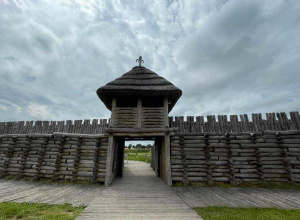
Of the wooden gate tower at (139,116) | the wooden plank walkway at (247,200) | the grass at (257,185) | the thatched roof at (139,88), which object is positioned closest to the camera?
the wooden plank walkway at (247,200)

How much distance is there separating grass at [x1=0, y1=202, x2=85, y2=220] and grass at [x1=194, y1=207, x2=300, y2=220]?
3834 millimetres

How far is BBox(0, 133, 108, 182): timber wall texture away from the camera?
318 inches

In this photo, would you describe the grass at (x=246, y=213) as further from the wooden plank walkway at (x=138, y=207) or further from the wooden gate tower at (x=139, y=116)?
the wooden gate tower at (x=139, y=116)

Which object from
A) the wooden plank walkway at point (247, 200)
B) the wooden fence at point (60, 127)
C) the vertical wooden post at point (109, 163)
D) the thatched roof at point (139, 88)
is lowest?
the wooden plank walkway at point (247, 200)

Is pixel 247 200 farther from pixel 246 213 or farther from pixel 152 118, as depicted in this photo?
pixel 152 118

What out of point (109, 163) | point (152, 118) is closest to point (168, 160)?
point (152, 118)

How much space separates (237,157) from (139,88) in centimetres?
716

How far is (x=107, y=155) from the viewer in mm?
7895

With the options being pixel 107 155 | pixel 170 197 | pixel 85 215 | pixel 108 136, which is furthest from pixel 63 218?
pixel 108 136

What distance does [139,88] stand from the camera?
8.26 meters

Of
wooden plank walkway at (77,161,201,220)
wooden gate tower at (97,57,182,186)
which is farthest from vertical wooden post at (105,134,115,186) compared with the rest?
wooden plank walkway at (77,161,201,220)

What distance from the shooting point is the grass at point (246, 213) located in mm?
3729

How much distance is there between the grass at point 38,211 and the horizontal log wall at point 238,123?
21.4 ft

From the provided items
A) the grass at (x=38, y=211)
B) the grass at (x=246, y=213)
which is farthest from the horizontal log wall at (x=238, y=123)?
the grass at (x=38, y=211)
